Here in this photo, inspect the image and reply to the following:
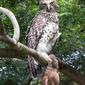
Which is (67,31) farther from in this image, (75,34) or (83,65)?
(83,65)

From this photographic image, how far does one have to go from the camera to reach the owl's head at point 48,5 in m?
4.46

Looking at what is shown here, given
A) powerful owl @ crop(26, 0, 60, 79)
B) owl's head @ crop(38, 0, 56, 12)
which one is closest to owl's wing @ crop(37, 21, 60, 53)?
powerful owl @ crop(26, 0, 60, 79)

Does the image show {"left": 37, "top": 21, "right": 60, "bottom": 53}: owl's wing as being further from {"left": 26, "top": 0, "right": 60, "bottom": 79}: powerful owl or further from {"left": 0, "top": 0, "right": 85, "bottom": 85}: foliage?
{"left": 0, "top": 0, "right": 85, "bottom": 85}: foliage

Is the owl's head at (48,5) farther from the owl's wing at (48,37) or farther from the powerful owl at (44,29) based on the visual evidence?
the owl's wing at (48,37)

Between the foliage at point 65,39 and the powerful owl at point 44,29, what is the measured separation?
206 mm

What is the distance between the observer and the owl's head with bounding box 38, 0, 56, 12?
4457mm

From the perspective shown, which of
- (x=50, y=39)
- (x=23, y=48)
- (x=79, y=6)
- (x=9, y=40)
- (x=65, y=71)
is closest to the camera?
(x=9, y=40)

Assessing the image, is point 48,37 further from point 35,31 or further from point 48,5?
point 48,5

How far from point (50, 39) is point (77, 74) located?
644mm

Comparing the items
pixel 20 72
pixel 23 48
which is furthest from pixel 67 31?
pixel 23 48

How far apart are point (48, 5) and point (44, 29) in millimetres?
339

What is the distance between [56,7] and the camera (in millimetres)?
4535

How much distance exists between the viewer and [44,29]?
4.44 m

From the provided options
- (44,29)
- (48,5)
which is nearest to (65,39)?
(44,29)
